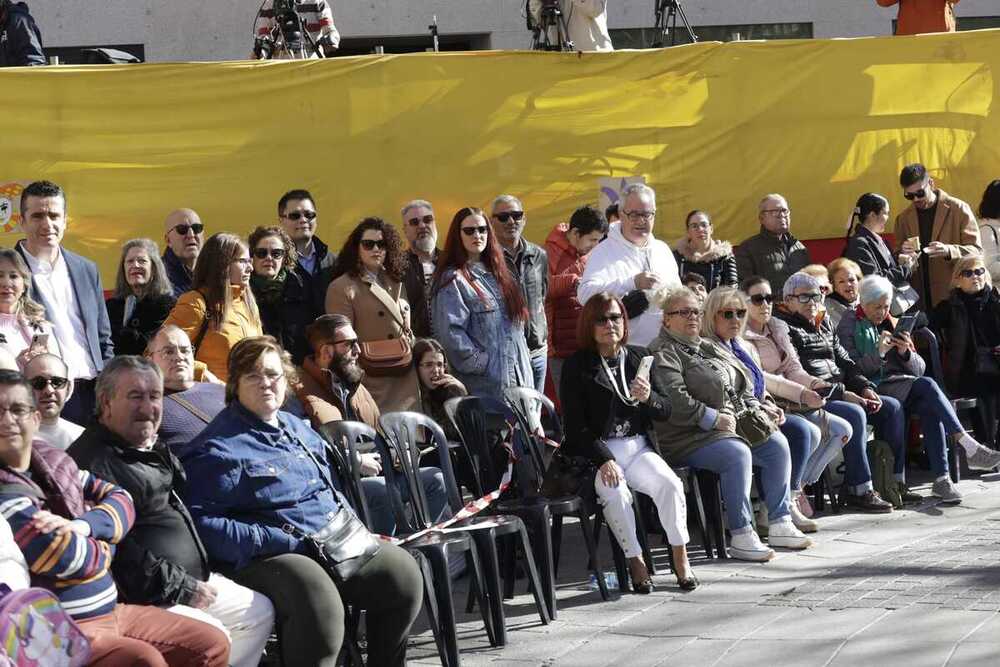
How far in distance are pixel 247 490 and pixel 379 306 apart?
109 inches

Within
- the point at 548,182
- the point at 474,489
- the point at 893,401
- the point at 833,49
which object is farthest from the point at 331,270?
the point at 833,49

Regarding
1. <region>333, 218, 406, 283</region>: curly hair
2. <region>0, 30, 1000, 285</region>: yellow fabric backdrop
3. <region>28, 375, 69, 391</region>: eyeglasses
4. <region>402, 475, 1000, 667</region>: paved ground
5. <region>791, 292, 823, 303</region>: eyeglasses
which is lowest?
<region>402, 475, 1000, 667</region>: paved ground

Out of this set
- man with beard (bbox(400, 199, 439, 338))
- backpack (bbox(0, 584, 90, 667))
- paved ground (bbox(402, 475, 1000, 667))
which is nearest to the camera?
backpack (bbox(0, 584, 90, 667))

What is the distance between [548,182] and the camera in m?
11.5

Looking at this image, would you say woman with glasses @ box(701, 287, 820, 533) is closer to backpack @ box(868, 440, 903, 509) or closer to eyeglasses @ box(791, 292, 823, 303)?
eyeglasses @ box(791, 292, 823, 303)

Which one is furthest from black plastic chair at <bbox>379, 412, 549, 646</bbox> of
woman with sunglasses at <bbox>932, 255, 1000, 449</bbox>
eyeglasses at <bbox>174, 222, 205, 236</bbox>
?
woman with sunglasses at <bbox>932, 255, 1000, 449</bbox>

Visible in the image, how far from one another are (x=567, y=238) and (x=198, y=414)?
14.3ft

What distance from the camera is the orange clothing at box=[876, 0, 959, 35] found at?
13.4 m

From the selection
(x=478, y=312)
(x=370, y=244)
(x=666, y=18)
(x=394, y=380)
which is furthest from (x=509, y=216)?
(x=666, y=18)

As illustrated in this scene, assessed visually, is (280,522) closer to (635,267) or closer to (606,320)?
(606,320)

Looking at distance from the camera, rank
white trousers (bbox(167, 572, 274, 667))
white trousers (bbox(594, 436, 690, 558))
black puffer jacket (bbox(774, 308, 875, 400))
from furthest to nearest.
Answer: black puffer jacket (bbox(774, 308, 875, 400)) → white trousers (bbox(594, 436, 690, 558)) → white trousers (bbox(167, 572, 274, 667))

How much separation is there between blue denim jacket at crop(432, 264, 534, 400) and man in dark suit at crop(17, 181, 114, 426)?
6.00ft

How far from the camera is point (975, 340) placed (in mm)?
11148

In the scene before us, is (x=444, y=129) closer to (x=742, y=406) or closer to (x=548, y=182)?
(x=548, y=182)
